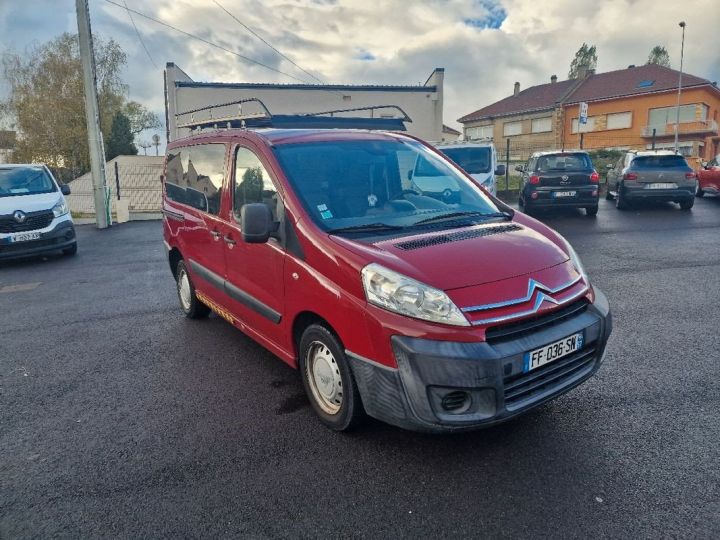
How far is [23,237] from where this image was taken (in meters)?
9.34

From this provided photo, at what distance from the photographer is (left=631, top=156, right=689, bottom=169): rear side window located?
13719 millimetres

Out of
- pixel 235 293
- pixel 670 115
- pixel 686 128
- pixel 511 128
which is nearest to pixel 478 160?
pixel 235 293

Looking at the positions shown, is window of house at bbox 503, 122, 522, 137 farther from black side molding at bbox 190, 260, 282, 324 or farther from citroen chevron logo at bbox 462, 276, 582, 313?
citroen chevron logo at bbox 462, 276, 582, 313

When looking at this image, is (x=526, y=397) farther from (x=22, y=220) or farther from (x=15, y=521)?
(x=22, y=220)

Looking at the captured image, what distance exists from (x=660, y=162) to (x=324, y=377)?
13.7m

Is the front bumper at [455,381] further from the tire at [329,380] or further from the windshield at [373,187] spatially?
the windshield at [373,187]

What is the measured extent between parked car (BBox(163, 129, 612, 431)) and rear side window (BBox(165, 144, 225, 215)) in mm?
38

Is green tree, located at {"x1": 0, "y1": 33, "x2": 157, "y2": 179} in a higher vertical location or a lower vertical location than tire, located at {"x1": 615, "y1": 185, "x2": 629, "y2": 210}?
higher

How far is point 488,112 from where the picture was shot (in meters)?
52.8

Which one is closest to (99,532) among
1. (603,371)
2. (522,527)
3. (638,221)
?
(522,527)

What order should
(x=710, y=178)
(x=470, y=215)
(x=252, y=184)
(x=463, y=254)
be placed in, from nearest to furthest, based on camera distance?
(x=463, y=254) → (x=470, y=215) → (x=252, y=184) → (x=710, y=178)

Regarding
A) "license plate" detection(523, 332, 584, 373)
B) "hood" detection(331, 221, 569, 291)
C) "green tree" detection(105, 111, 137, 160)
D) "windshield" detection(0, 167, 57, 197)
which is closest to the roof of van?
"hood" detection(331, 221, 569, 291)

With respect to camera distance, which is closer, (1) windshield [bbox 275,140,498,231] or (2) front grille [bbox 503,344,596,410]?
(2) front grille [bbox 503,344,596,410]

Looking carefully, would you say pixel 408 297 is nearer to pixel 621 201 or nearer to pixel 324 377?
pixel 324 377
